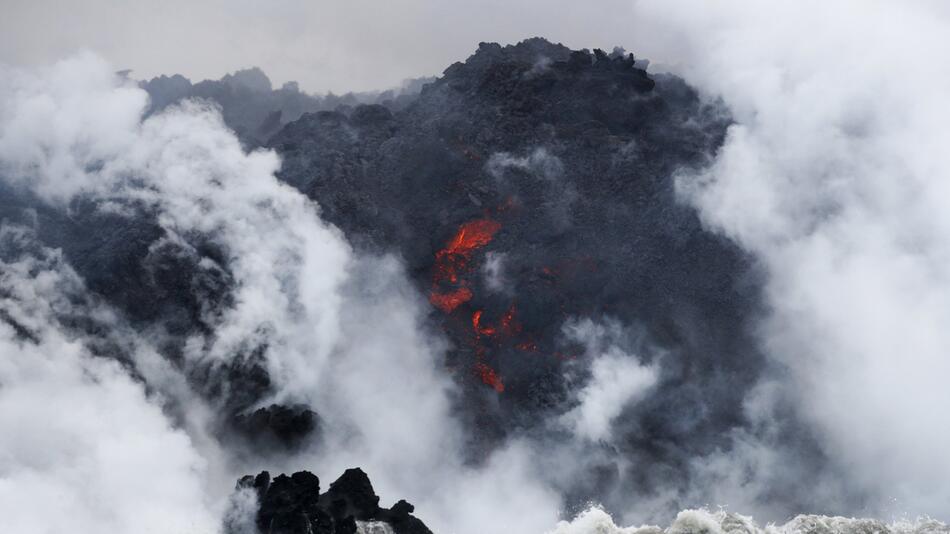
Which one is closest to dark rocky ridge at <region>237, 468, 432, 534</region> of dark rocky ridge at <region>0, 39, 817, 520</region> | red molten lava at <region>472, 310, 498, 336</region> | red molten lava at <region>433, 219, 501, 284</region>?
dark rocky ridge at <region>0, 39, 817, 520</region>

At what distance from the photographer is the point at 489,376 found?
70.4 m

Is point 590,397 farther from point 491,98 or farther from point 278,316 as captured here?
point 491,98

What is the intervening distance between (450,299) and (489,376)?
8647mm

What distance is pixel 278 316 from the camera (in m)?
67.9

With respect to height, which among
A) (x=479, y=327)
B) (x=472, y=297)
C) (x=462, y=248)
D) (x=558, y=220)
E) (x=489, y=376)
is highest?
(x=558, y=220)

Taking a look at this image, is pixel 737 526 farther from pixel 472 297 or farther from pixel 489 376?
pixel 472 297

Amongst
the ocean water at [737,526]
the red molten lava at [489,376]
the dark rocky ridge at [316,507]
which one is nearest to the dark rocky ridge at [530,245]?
the red molten lava at [489,376]

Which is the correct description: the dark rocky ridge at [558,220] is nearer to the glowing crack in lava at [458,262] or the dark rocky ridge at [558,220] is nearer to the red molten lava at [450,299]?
the red molten lava at [450,299]

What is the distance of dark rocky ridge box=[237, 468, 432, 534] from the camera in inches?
1763

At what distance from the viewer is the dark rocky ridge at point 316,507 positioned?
4478 centimetres

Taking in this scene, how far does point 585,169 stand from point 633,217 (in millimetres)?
6512

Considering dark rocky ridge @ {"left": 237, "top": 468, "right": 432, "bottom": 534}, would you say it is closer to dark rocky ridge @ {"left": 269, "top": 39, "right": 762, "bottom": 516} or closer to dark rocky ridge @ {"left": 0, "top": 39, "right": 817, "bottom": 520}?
dark rocky ridge @ {"left": 0, "top": 39, "right": 817, "bottom": 520}

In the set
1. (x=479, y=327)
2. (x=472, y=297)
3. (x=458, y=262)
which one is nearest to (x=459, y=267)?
(x=458, y=262)

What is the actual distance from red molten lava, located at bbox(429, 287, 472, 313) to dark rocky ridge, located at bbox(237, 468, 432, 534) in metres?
28.1
